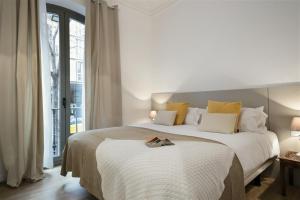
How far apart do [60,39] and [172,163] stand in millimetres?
2974

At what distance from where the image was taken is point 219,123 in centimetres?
236

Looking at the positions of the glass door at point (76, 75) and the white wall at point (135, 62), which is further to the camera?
the white wall at point (135, 62)

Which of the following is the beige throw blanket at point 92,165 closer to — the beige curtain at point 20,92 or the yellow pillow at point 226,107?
the beige curtain at point 20,92

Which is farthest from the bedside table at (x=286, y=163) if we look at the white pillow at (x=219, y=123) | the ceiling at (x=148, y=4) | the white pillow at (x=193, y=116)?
the ceiling at (x=148, y=4)

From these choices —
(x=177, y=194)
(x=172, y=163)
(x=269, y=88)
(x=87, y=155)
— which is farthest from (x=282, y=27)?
(x=87, y=155)

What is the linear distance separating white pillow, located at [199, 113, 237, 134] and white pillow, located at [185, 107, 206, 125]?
0.51 m

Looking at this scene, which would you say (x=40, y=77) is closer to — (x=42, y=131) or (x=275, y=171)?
(x=42, y=131)

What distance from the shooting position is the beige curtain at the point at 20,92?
244 centimetres

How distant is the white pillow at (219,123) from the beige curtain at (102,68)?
172 centimetres

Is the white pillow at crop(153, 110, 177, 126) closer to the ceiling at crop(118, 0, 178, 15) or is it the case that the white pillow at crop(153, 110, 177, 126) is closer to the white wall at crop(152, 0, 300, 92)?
the white wall at crop(152, 0, 300, 92)

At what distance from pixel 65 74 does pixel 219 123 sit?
2.57 meters

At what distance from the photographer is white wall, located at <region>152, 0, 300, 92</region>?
253 centimetres

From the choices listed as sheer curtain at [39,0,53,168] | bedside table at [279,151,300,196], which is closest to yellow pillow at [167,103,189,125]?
bedside table at [279,151,300,196]

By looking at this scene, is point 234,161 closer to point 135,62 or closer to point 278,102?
point 278,102
